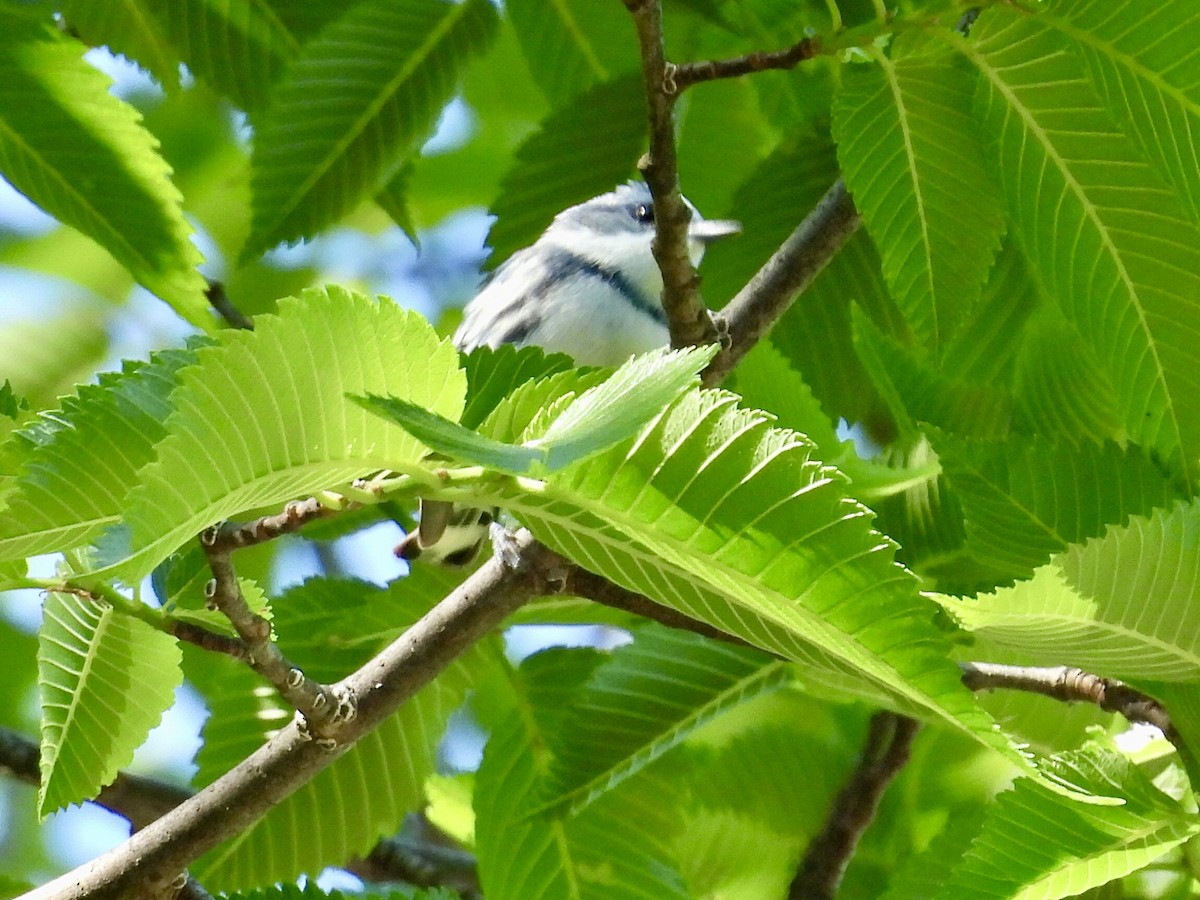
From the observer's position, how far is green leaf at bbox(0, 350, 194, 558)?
22.9 inches

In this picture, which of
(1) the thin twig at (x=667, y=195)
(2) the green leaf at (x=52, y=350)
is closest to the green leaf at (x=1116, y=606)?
(1) the thin twig at (x=667, y=195)

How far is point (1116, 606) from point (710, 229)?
0.87 metres

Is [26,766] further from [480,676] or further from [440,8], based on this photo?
[440,8]

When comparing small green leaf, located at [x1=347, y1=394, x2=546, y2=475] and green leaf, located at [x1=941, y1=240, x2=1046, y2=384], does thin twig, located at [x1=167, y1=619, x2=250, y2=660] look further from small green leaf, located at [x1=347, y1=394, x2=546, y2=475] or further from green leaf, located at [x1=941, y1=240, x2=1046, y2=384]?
green leaf, located at [x1=941, y1=240, x2=1046, y2=384]

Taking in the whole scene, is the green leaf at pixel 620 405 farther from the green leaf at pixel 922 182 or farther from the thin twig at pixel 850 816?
the thin twig at pixel 850 816

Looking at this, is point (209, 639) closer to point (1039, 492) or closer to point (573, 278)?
point (1039, 492)

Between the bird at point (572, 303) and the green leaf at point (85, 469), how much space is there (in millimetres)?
782

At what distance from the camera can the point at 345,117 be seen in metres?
1.29

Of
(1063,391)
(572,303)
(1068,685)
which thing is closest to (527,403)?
(1068,685)

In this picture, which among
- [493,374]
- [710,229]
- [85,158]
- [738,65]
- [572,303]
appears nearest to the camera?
[493,374]

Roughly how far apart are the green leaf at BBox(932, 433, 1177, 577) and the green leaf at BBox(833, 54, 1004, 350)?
9 centimetres

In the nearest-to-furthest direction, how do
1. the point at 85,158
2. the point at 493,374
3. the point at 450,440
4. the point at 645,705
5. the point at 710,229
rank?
the point at 450,440, the point at 493,374, the point at 645,705, the point at 85,158, the point at 710,229

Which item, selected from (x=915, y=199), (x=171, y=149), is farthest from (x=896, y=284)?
(x=171, y=149)

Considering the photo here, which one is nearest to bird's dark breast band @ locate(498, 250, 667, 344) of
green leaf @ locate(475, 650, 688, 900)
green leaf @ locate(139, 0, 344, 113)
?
green leaf @ locate(139, 0, 344, 113)
